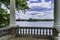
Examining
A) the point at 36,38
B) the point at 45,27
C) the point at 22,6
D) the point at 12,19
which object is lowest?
the point at 36,38

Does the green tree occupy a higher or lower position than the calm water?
higher

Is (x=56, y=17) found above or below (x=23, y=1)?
below

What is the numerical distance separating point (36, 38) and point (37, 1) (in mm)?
2611

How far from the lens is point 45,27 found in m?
7.69

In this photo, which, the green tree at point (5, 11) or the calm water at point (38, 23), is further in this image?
the green tree at point (5, 11)

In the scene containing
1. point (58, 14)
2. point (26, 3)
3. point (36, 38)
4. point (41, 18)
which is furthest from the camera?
point (26, 3)

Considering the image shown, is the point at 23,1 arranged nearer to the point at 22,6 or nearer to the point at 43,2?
the point at 22,6

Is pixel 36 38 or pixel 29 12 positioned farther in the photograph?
pixel 29 12

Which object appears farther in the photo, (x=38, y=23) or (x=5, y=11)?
(x=5, y=11)

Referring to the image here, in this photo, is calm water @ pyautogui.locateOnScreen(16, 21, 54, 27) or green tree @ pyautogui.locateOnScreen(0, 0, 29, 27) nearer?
calm water @ pyautogui.locateOnScreen(16, 21, 54, 27)

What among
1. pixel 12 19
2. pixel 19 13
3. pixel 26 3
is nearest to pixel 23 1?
pixel 26 3

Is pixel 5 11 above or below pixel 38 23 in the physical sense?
above

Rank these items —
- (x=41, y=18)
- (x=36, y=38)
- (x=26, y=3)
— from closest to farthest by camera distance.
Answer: (x=36, y=38) → (x=41, y=18) → (x=26, y=3)

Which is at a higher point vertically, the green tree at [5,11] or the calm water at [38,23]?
the green tree at [5,11]
